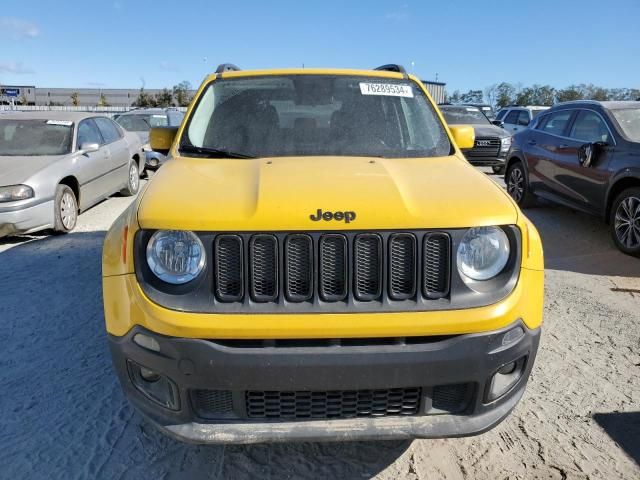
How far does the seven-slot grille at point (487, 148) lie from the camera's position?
42.9 feet

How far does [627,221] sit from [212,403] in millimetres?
5441

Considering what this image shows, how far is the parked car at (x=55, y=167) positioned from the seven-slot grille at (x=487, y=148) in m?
8.33

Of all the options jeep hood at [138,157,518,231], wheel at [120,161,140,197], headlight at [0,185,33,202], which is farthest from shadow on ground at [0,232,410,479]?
wheel at [120,161,140,197]

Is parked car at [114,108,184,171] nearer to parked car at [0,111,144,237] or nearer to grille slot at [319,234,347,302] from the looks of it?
parked car at [0,111,144,237]

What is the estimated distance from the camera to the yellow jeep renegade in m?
2.05

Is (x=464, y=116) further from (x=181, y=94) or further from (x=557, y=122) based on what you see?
(x=181, y=94)

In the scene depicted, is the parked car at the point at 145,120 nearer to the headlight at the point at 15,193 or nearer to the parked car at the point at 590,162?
→ the headlight at the point at 15,193

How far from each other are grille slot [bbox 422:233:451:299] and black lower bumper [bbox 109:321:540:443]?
198 millimetres

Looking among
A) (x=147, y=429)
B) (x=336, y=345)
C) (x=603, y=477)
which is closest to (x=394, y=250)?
(x=336, y=345)

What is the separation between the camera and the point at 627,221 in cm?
586

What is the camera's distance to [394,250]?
7.02 feet

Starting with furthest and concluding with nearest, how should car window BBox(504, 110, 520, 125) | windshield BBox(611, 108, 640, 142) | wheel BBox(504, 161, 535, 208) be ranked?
1. car window BBox(504, 110, 520, 125)
2. wheel BBox(504, 161, 535, 208)
3. windshield BBox(611, 108, 640, 142)

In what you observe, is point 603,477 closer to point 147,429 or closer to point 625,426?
point 625,426

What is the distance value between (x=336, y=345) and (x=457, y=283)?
0.57 m
